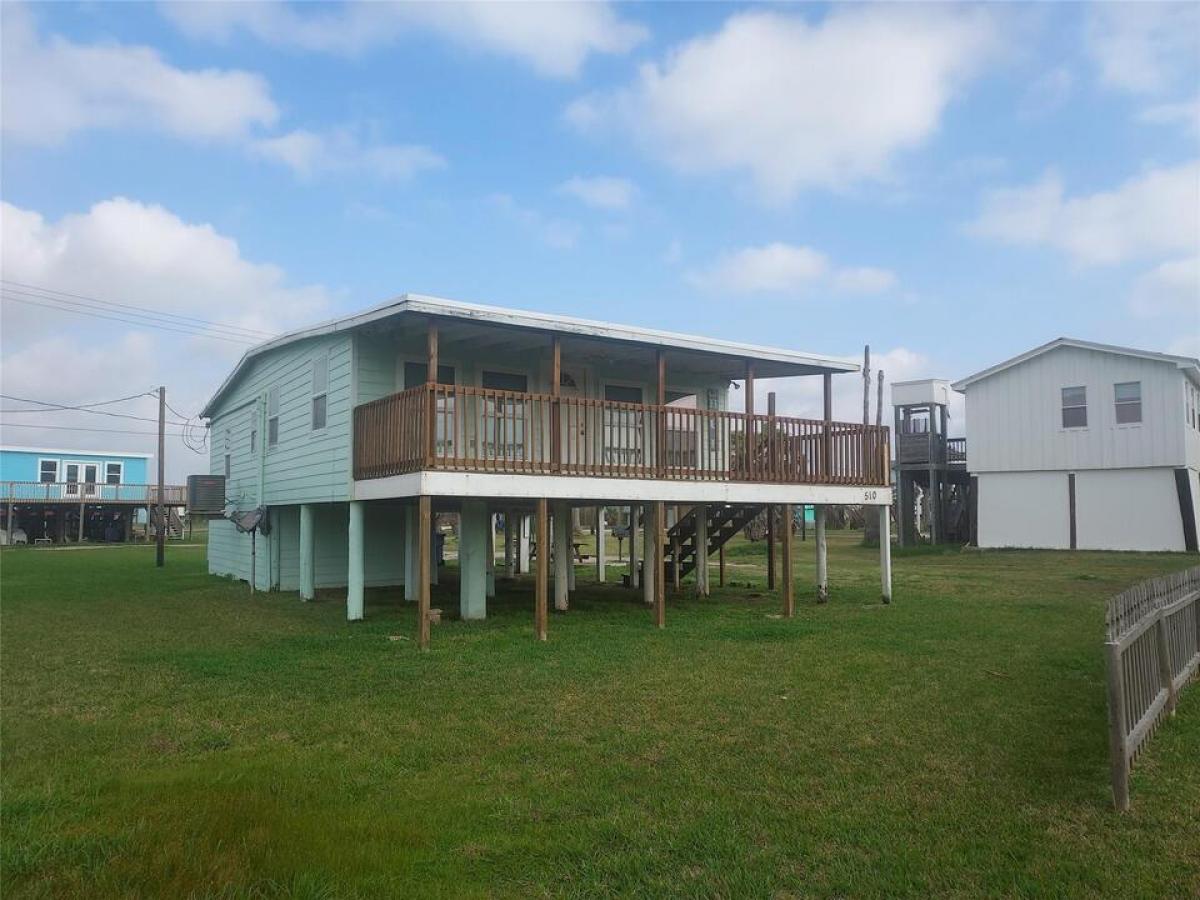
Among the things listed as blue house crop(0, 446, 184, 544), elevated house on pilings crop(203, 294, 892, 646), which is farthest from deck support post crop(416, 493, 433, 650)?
blue house crop(0, 446, 184, 544)

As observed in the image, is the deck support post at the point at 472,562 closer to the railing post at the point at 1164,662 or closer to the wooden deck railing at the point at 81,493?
the railing post at the point at 1164,662

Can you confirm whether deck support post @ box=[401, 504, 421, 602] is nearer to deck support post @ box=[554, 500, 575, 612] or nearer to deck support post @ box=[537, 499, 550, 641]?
deck support post @ box=[554, 500, 575, 612]

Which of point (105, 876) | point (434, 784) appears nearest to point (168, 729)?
point (434, 784)

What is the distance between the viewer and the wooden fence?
17.2 ft

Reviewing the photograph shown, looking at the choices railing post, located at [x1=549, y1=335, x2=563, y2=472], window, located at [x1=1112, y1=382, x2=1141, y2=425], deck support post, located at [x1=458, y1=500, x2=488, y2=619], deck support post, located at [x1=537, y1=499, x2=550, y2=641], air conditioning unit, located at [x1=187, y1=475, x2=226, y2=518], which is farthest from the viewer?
window, located at [x1=1112, y1=382, x2=1141, y2=425]

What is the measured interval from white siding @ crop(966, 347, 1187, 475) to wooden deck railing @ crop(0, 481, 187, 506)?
111ft

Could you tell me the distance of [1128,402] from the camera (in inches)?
1067

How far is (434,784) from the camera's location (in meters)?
5.76

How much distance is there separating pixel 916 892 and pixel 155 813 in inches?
155

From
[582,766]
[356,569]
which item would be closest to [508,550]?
[356,569]

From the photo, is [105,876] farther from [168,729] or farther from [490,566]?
[490,566]

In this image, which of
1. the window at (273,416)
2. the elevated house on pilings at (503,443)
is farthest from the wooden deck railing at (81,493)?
the elevated house on pilings at (503,443)

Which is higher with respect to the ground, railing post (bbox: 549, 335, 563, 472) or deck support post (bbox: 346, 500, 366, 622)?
railing post (bbox: 549, 335, 563, 472)

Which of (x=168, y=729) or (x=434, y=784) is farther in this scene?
(x=168, y=729)
